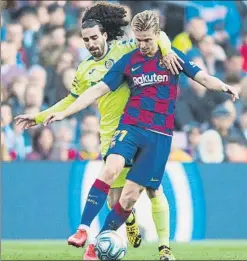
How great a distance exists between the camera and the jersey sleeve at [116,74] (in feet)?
26.1

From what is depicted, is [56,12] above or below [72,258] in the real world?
above

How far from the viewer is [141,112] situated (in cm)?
788

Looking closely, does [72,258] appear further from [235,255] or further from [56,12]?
[56,12]

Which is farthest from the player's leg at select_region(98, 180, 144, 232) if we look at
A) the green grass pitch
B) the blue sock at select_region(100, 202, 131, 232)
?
the green grass pitch

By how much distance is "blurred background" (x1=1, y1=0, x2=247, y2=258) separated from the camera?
11.4 meters

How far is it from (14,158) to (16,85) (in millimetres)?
1021

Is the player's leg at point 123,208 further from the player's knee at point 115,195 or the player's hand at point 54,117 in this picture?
the player's knee at point 115,195

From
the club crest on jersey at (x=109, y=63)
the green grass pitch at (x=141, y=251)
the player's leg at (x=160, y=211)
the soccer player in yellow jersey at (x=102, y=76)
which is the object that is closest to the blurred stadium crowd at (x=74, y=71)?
the green grass pitch at (x=141, y=251)

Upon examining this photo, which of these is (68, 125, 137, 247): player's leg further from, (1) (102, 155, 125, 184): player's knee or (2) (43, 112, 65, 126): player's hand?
(2) (43, 112, 65, 126): player's hand

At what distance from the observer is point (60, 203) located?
11406 millimetres

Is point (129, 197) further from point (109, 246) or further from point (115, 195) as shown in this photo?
point (115, 195)

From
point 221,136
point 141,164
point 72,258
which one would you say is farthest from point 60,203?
point 141,164

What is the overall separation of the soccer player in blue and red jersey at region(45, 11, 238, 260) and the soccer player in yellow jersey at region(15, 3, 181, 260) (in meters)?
0.35

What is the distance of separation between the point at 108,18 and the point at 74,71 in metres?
3.90
